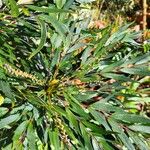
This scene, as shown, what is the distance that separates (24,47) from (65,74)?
0.59 feet

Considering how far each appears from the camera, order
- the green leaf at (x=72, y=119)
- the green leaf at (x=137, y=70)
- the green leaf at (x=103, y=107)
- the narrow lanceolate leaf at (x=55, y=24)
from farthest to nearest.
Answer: the green leaf at (x=137, y=70) < the green leaf at (x=103, y=107) < the green leaf at (x=72, y=119) < the narrow lanceolate leaf at (x=55, y=24)

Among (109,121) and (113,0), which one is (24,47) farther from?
(113,0)

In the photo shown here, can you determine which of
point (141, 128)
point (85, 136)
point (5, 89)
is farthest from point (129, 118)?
point (5, 89)

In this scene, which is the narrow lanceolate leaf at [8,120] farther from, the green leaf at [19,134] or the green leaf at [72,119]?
the green leaf at [72,119]

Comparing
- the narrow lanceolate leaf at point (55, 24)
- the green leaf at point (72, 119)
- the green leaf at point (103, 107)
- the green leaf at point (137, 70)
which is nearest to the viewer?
the narrow lanceolate leaf at point (55, 24)

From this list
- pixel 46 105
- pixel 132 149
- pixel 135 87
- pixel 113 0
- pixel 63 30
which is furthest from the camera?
pixel 113 0

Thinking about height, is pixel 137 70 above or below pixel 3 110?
below

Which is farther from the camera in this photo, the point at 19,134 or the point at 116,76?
the point at 116,76

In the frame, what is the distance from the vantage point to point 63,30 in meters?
1.13

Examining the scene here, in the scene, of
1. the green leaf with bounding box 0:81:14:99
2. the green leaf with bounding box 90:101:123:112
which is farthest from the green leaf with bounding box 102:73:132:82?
the green leaf with bounding box 0:81:14:99

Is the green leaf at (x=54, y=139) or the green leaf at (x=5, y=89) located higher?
the green leaf at (x=5, y=89)

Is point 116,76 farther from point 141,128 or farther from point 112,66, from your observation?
point 141,128

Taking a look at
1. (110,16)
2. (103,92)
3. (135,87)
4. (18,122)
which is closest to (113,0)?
(110,16)

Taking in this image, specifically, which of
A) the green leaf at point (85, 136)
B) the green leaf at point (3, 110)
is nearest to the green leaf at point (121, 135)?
the green leaf at point (85, 136)
